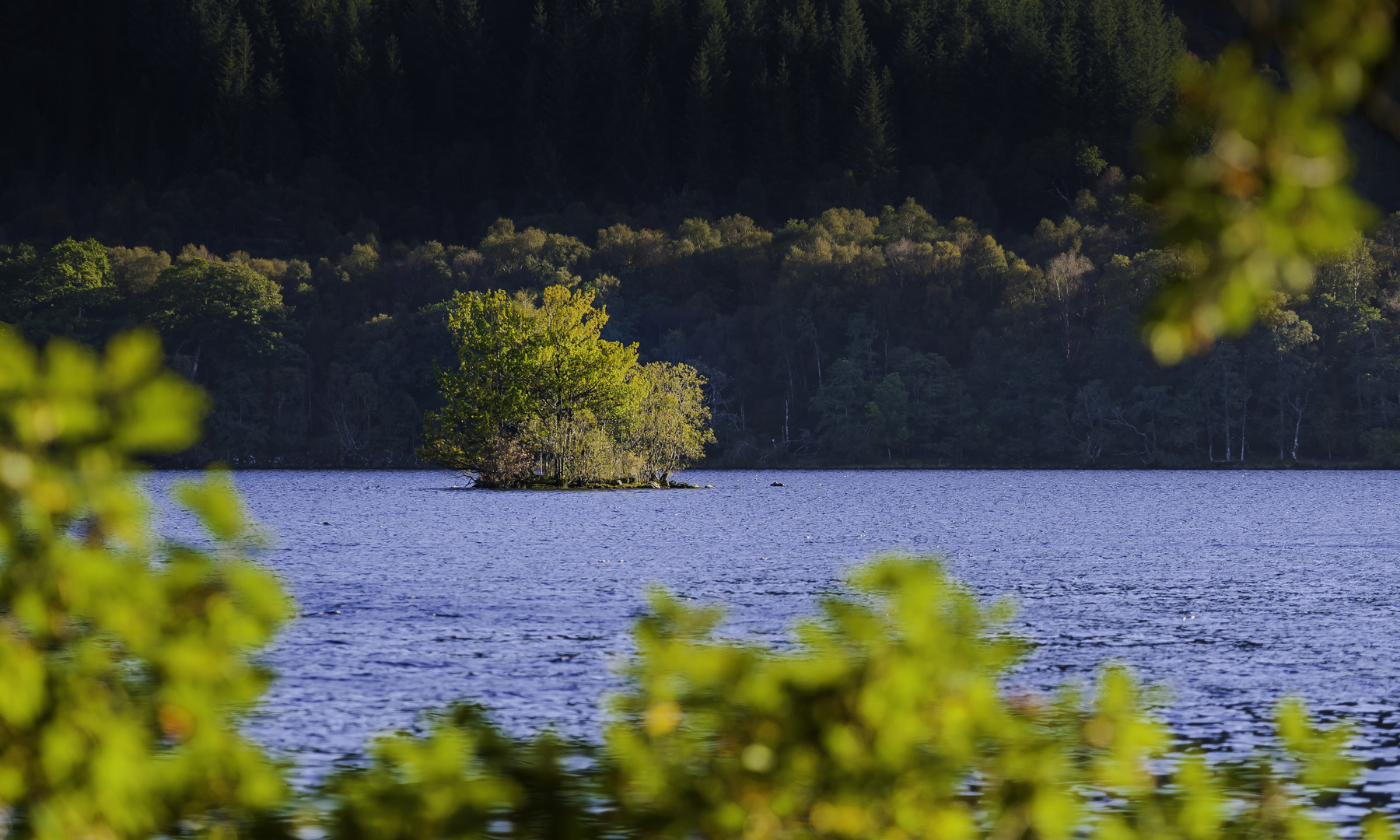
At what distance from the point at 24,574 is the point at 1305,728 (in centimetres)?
370

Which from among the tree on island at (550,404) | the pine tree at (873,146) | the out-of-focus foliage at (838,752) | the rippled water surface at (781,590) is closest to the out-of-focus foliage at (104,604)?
the out-of-focus foliage at (838,752)

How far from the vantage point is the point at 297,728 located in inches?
658

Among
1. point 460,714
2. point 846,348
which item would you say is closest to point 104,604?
point 460,714

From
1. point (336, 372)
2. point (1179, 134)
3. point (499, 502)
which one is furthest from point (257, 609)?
point (336, 372)

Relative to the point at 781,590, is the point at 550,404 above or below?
above

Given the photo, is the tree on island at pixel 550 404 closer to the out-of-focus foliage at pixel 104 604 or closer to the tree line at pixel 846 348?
the tree line at pixel 846 348

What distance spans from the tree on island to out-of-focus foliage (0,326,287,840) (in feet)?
264

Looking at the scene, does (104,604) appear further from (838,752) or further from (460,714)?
(838,752)

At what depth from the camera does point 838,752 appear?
4.04m

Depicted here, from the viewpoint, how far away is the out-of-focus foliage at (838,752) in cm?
414

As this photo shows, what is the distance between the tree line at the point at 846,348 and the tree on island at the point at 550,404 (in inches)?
1737

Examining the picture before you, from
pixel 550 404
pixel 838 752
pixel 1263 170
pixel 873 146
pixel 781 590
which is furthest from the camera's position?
pixel 873 146

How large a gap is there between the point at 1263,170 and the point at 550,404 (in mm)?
83385

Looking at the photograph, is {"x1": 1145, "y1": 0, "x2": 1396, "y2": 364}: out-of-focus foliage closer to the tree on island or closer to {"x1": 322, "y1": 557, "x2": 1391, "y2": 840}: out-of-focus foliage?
{"x1": 322, "y1": 557, "x2": 1391, "y2": 840}: out-of-focus foliage
